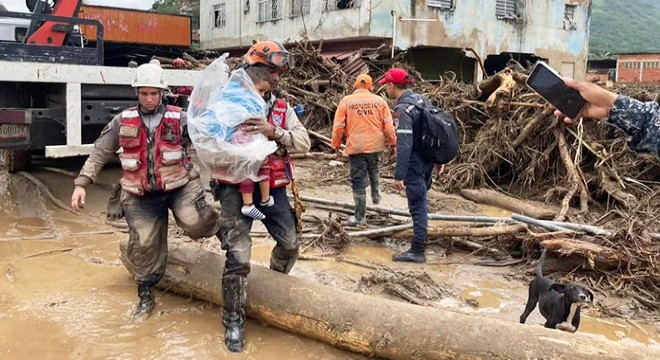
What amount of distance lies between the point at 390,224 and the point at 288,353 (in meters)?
3.38

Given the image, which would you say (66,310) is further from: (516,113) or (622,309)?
(516,113)

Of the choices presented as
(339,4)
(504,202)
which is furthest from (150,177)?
(339,4)

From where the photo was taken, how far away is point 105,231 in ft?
20.5

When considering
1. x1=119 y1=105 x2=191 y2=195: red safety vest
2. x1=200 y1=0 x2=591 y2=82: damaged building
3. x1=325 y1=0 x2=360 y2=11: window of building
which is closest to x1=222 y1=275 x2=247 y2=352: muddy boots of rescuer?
x1=119 y1=105 x2=191 y2=195: red safety vest

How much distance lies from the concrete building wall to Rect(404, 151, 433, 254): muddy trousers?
24.9 m

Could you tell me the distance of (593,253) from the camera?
5.07 meters

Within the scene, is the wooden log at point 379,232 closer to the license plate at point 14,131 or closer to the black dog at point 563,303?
the black dog at point 563,303

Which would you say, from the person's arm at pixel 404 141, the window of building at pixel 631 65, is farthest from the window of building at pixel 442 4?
the person's arm at pixel 404 141

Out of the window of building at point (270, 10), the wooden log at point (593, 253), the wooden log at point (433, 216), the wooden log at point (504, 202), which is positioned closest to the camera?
the wooden log at point (593, 253)

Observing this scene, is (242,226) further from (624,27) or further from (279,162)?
(624,27)

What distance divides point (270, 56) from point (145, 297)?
1.94m

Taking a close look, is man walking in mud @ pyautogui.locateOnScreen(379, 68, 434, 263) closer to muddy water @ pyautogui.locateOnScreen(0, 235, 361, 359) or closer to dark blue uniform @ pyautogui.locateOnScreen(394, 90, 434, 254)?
dark blue uniform @ pyautogui.locateOnScreen(394, 90, 434, 254)

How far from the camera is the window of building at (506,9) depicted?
870 inches

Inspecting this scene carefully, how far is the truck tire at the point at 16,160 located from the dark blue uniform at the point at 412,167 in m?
5.57
